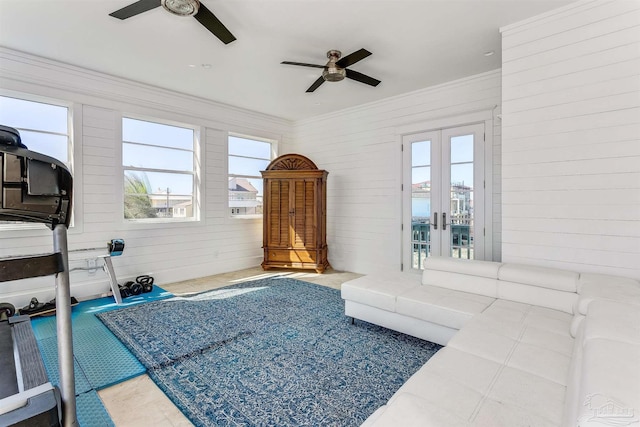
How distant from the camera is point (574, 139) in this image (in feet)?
8.47

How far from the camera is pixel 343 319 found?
3.14 m

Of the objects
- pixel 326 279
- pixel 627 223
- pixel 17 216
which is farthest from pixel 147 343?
pixel 627 223

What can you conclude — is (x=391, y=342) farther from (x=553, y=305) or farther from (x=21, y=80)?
(x=21, y=80)

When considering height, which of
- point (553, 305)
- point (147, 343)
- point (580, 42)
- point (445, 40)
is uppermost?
point (445, 40)

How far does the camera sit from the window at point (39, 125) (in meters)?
3.43

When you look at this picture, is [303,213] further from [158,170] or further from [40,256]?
[40,256]

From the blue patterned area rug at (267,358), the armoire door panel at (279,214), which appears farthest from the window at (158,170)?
the blue patterned area rug at (267,358)

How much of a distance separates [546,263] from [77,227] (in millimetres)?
5169

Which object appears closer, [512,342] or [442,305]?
[512,342]

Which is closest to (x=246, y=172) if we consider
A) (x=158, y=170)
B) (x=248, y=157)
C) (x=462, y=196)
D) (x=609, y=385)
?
(x=248, y=157)

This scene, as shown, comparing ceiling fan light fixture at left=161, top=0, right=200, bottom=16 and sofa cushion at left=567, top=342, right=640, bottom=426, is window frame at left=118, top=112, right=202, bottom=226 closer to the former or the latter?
ceiling fan light fixture at left=161, top=0, right=200, bottom=16

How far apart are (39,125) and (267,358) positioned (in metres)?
3.87

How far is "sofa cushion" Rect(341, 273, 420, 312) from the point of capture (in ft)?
8.73

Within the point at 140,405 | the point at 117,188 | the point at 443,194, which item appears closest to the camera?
the point at 140,405
